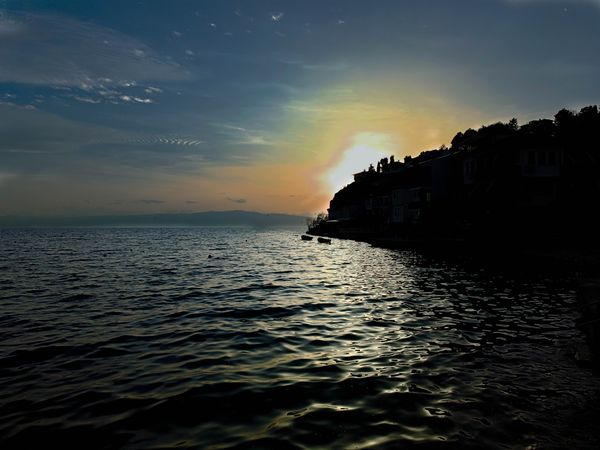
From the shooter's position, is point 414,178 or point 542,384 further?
point 414,178

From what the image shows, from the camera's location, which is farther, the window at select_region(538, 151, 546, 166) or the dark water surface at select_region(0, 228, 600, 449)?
the window at select_region(538, 151, 546, 166)

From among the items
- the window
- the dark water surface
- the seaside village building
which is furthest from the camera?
the window

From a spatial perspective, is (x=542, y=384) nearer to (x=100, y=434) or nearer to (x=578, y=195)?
(x=100, y=434)

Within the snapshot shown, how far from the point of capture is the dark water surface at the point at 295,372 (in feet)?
23.8

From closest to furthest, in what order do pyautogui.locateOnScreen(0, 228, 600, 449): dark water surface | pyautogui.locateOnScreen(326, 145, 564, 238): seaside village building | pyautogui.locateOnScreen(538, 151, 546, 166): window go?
pyautogui.locateOnScreen(0, 228, 600, 449): dark water surface, pyautogui.locateOnScreen(326, 145, 564, 238): seaside village building, pyautogui.locateOnScreen(538, 151, 546, 166): window

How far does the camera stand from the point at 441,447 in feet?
22.0

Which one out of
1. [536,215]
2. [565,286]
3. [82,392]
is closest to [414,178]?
[536,215]

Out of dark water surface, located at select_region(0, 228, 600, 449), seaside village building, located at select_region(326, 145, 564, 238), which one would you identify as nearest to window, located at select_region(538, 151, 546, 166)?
seaside village building, located at select_region(326, 145, 564, 238)

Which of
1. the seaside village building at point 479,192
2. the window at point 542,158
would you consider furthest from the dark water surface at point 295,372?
the window at point 542,158

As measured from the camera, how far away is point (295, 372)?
34.8 feet

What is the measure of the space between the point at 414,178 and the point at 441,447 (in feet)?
259

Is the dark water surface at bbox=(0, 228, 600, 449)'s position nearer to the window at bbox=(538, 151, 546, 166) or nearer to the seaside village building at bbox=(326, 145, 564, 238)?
the seaside village building at bbox=(326, 145, 564, 238)

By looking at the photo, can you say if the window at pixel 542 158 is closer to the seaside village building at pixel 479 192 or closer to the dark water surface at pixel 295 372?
the seaside village building at pixel 479 192

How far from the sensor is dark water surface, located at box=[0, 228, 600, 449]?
727cm
